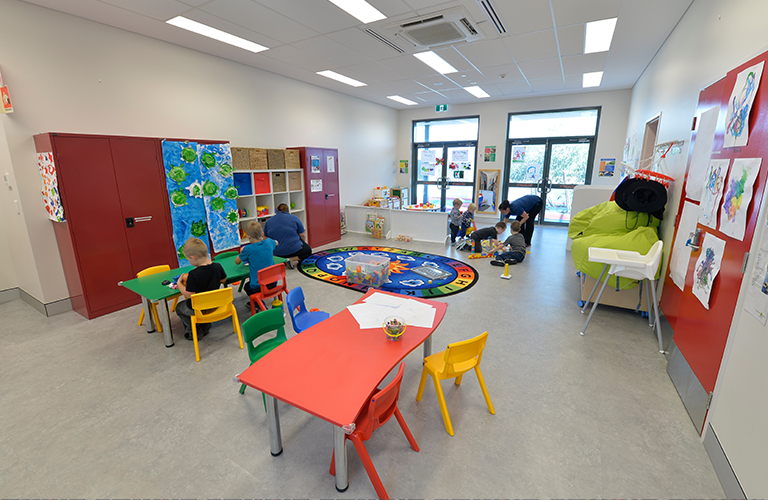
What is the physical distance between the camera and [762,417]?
5.45 feet

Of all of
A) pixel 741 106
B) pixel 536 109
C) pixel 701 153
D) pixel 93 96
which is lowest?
pixel 701 153

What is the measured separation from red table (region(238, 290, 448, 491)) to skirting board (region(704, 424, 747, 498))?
181 cm

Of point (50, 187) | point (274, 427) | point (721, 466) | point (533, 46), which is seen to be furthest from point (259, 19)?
point (721, 466)

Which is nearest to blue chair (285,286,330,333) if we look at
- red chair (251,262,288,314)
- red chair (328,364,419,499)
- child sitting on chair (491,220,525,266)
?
red chair (251,262,288,314)

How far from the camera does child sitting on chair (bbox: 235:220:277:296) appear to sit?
393cm

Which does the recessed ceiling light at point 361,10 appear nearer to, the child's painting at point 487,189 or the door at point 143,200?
the door at point 143,200

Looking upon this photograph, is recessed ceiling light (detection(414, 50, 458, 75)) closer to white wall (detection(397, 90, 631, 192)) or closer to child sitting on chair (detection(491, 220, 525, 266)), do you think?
child sitting on chair (detection(491, 220, 525, 266))

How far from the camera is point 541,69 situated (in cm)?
624

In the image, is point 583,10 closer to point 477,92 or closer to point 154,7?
point 477,92

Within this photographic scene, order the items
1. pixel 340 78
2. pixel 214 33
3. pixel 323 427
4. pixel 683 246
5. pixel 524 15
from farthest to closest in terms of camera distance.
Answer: pixel 340 78 → pixel 214 33 → pixel 524 15 → pixel 683 246 → pixel 323 427

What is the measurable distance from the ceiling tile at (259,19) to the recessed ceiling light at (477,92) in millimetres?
4475

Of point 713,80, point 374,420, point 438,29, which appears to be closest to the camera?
point 374,420

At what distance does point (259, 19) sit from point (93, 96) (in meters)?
2.32

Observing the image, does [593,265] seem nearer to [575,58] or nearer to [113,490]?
[575,58]
